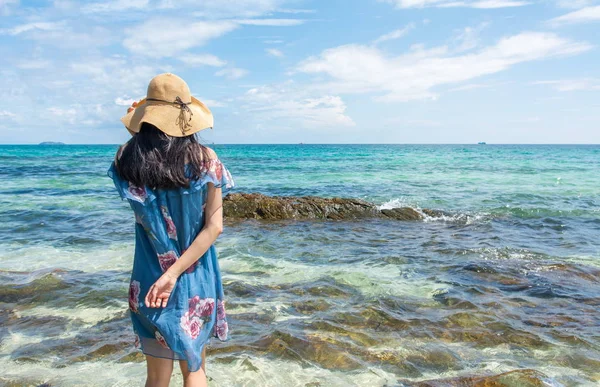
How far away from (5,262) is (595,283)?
9.85m

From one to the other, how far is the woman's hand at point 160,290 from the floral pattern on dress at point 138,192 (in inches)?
16.7

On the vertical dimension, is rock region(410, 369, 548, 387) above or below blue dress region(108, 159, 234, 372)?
below

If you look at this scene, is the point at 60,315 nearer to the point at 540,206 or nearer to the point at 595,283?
the point at 595,283

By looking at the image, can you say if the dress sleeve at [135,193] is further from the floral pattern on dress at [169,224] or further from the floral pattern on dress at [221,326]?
the floral pattern on dress at [221,326]

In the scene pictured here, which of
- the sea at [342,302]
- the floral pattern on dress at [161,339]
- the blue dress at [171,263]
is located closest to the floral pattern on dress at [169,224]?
the blue dress at [171,263]

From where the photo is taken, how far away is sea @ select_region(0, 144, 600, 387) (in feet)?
14.8

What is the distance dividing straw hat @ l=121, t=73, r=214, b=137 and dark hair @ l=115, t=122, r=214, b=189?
50 mm

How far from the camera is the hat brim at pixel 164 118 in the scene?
8.25 feet

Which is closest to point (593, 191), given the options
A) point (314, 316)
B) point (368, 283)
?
point (368, 283)

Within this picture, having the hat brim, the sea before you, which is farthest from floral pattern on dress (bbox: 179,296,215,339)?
the sea

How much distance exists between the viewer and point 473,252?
932 centimetres

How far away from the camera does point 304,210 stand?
13.3m

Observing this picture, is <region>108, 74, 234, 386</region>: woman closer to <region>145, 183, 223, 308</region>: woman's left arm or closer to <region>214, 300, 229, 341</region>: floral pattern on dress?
<region>145, 183, 223, 308</region>: woman's left arm

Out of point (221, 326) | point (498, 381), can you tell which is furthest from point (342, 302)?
point (221, 326)
